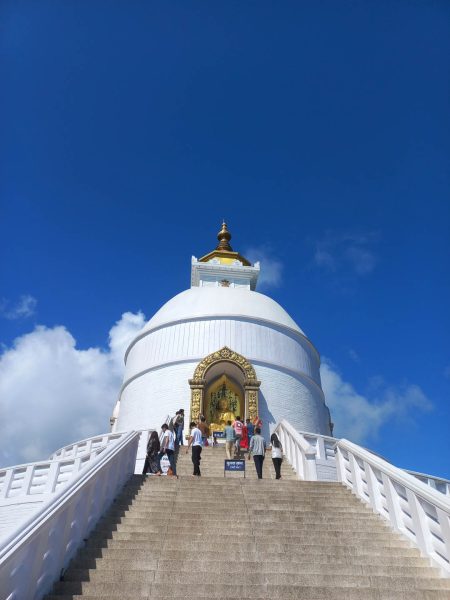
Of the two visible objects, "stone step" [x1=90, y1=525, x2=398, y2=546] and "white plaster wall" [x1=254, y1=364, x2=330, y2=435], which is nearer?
"stone step" [x1=90, y1=525, x2=398, y2=546]

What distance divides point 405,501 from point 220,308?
52.7 feet

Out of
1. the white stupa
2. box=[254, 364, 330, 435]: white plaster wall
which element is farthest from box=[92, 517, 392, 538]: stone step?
box=[254, 364, 330, 435]: white plaster wall

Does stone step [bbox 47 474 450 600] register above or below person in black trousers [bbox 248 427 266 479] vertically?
below

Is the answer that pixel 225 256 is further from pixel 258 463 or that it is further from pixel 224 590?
pixel 224 590

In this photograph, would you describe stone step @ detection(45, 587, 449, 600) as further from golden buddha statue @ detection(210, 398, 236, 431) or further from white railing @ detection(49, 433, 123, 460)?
golden buddha statue @ detection(210, 398, 236, 431)

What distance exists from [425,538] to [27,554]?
17.1 feet

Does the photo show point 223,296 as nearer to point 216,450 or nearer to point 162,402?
point 162,402

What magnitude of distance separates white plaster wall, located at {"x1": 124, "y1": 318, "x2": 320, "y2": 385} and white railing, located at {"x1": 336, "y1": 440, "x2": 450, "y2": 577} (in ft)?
37.3

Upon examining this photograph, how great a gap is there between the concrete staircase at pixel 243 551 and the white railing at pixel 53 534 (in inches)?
7.9

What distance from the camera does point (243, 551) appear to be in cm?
637

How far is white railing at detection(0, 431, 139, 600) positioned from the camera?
461cm

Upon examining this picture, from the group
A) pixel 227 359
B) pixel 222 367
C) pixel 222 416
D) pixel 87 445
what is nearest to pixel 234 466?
pixel 87 445

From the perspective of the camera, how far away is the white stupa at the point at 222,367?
20.0 meters

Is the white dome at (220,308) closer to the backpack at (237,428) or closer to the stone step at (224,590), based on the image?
the backpack at (237,428)
